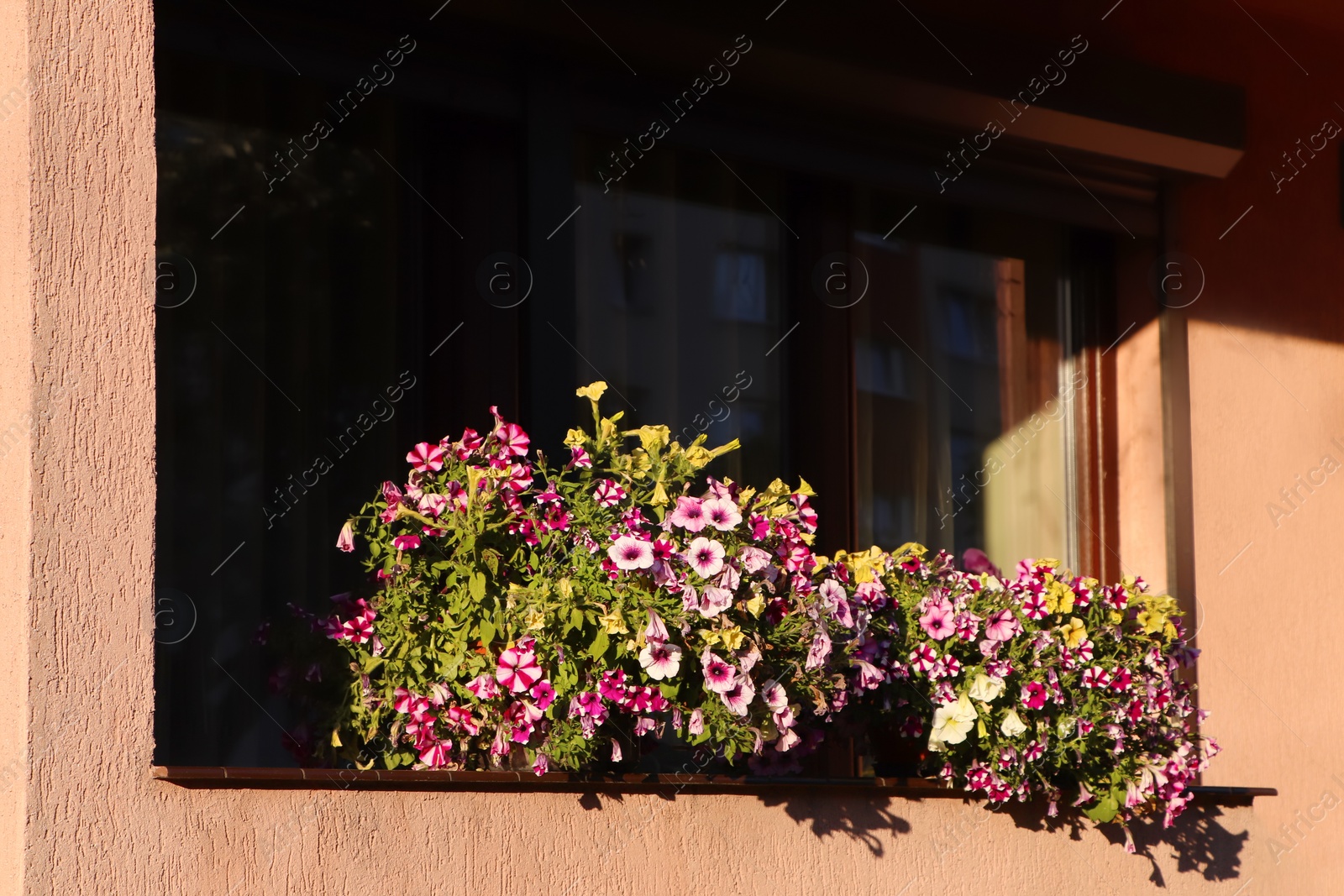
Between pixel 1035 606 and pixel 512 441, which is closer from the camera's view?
pixel 512 441

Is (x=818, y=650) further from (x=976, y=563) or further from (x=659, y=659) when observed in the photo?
(x=976, y=563)

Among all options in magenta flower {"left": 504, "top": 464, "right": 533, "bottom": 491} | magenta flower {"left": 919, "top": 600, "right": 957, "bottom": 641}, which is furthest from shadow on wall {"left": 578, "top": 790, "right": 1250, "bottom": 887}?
magenta flower {"left": 504, "top": 464, "right": 533, "bottom": 491}

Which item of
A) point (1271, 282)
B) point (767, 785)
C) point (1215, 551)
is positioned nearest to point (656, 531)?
point (767, 785)

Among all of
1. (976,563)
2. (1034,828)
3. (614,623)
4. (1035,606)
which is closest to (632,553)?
(614,623)

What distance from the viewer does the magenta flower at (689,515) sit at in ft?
8.77

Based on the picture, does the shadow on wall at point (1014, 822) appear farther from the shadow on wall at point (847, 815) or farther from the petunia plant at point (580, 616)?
the petunia plant at point (580, 616)

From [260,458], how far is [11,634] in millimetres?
1302

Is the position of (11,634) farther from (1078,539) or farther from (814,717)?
(1078,539)

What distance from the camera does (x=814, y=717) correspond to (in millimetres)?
3209

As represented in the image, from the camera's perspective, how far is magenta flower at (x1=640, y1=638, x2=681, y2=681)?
257 centimetres

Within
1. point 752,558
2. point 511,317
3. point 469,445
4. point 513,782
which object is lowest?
point 513,782

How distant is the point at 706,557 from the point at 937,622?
2.62ft

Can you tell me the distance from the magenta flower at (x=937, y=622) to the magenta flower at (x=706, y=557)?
2.50ft

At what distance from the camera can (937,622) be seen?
10.4ft
